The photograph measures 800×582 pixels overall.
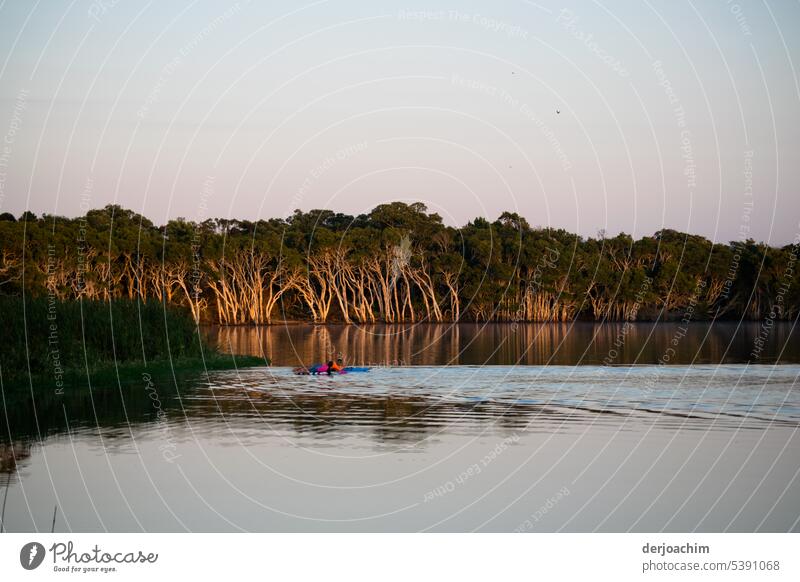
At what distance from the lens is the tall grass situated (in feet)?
116

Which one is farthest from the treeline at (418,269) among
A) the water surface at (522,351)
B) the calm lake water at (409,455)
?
the calm lake water at (409,455)

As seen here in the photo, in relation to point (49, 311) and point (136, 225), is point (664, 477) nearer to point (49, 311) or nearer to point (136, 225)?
point (49, 311)

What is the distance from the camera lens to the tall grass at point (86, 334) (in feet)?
116

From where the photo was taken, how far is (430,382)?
126 ft

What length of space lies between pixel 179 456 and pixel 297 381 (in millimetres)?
17564

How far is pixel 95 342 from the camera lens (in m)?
39.5

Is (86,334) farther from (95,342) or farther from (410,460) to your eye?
(410,460)

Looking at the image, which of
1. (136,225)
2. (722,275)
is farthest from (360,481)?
(722,275)
